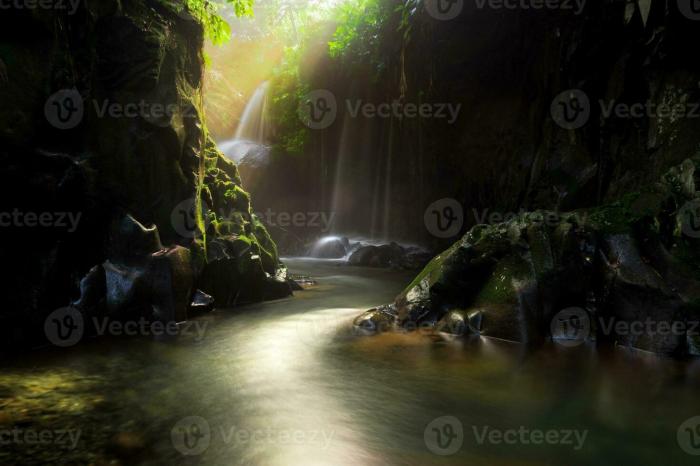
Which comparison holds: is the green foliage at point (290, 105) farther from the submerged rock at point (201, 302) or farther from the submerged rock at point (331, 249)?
the submerged rock at point (201, 302)

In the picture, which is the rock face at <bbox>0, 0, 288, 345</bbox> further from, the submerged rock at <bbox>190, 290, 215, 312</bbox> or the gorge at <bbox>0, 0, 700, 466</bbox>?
the submerged rock at <bbox>190, 290, 215, 312</bbox>

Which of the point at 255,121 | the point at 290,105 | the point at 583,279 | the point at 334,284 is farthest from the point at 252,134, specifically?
the point at 583,279

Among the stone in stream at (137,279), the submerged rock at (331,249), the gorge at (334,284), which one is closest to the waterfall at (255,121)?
the submerged rock at (331,249)

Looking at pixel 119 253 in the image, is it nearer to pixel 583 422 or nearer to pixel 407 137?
pixel 583 422

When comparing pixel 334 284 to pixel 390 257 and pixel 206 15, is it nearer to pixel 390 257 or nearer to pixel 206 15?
pixel 390 257

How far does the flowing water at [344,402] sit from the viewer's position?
3154 mm

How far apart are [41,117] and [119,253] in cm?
198

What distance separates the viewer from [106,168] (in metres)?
6.27

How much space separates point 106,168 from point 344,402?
4.78m

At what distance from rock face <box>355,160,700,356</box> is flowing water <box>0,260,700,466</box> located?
1.48ft

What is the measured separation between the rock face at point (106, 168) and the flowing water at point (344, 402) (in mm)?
899

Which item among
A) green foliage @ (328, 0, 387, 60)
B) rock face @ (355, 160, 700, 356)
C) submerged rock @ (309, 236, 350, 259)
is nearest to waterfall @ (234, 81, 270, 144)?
green foliage @ (328, 0, 387, 60)

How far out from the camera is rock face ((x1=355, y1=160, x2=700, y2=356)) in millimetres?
5344

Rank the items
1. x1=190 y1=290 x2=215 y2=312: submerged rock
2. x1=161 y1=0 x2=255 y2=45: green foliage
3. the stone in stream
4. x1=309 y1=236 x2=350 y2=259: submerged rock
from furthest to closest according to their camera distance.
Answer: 1. x1=309 y1=236 x2=350 y2=259: submerged rock
2. x1=161 y1=0 x2=255 y2=45: green foliage
3. x1=190 y1=290 x2=215 y2=312: submerged rock
4. the stone in stream
